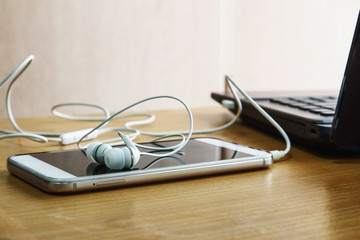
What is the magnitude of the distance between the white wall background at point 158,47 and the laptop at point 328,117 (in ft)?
3.79

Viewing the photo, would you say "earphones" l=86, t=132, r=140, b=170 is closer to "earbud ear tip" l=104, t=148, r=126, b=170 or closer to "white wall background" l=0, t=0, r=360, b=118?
"earbud ear tip" l=104, t=148, r=126, b=170

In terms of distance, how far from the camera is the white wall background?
5.55ft

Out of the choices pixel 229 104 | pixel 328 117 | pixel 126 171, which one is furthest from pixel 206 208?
pixel 229 104

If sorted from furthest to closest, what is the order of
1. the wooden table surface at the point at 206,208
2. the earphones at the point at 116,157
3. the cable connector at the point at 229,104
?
the cable connector at the point at 229,104 < the earphones at the point at 116,157 < the wooden table surface at the point at 206,208

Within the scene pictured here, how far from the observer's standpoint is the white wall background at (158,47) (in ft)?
5.55

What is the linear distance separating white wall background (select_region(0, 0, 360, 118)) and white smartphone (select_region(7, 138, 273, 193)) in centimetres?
134

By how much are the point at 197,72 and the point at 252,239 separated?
1732 millimetres

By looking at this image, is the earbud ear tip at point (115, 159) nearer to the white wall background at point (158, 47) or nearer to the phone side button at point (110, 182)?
the phone side button at point (110, 182)

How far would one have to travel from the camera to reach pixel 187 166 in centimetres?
42

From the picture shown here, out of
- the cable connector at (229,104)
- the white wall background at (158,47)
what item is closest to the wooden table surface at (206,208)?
the cable connector at (229,104)

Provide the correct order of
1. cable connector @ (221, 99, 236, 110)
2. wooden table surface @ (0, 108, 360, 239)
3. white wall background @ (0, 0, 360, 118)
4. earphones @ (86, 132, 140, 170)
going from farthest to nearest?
white wall background @ (0, 0, 360, 118)
cable connector @ (221, 99, 236, 110)
earphones @ (86, 132, 140, 170)
wooden table surface @ (0, 108, 360, 239)

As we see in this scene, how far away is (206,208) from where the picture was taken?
337 millimetres

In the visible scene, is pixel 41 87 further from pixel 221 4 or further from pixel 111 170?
pixel 111 170

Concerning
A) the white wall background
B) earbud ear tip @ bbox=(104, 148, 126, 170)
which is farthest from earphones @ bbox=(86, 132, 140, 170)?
the white wall background
